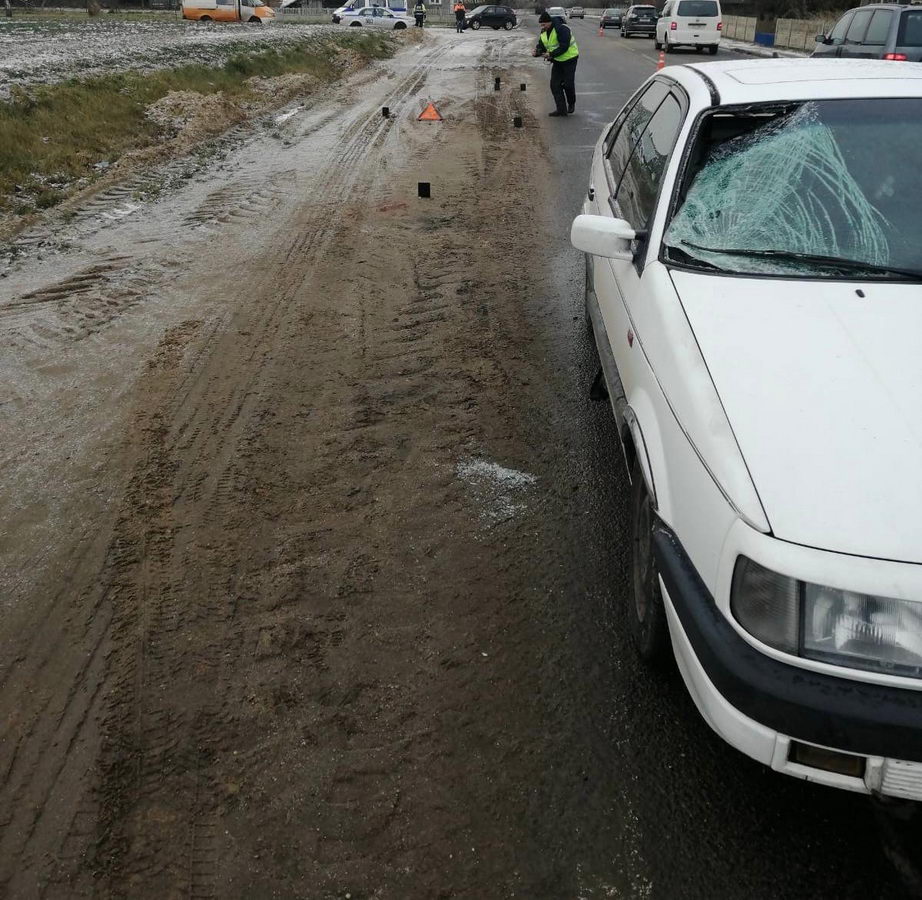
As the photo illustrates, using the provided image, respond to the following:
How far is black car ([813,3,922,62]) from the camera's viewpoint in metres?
13.0

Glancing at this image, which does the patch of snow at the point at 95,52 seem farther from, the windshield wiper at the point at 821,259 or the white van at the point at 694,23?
the white van at the point at 694,23

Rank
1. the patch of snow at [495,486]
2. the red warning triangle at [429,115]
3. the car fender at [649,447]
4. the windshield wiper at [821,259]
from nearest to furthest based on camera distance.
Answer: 1. the car fender at [649,447]
2. the windshield wiper at [821,259]
3. the patch of snow at [495,486]
4. the red warning triangle at [429,115]

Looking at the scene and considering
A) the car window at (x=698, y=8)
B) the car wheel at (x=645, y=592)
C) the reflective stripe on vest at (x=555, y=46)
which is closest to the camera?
the car wheel at (x=645, y=592)

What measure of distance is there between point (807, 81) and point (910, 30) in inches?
479

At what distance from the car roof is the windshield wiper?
0.85 meters

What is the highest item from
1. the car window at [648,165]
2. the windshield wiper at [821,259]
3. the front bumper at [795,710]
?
the car window at [648,165]

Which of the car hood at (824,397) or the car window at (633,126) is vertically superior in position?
the car window at (633,126)

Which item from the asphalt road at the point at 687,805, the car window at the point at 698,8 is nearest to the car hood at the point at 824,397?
the asphalt road at the point at 687,805

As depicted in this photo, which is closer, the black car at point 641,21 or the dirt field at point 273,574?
the dirt field at point 273,574

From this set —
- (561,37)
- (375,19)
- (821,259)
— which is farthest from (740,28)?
(821,259)

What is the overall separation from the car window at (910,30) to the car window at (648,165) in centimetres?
1161

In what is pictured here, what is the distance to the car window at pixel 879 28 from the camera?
43.8 feet

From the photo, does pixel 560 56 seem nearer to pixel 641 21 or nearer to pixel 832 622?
pixel 832 622

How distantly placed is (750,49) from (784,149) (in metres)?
34.3
